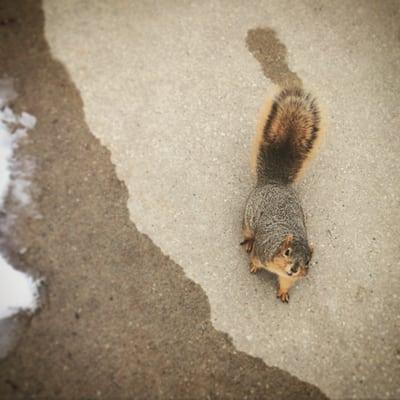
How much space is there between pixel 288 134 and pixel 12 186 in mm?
2054

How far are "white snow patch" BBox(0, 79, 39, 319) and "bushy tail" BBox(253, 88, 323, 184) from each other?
1797 mm

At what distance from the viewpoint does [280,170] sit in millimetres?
2816

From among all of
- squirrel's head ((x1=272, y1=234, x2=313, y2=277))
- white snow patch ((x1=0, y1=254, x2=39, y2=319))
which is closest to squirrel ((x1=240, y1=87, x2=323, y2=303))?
squirrel's head ((x1=272, y1=234, x2=313, y2=277))

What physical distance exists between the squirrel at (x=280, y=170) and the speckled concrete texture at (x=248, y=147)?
0.26 metres

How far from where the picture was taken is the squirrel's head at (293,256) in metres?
2.32

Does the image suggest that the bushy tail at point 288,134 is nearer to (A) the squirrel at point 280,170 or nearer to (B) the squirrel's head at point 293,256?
(A) the squirrel at point 280,170

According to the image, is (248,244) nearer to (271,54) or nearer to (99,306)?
(99,306)

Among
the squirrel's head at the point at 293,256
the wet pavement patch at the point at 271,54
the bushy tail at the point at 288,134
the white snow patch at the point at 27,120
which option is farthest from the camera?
the wet pavement patch at the point at 271,54

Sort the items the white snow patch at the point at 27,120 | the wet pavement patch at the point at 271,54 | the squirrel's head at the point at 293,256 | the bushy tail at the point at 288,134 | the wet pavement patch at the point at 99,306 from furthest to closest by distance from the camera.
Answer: the wet pavement patch at the point at 271,54 < the white snow patch at the point at 27,120 < the bushy tail at the point at 288,134 < the wet pavement patch at the point at 99,306 < the squirrel's head at the point at 293,256

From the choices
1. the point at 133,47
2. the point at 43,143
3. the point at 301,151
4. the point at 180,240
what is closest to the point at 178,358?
the point at 180,240

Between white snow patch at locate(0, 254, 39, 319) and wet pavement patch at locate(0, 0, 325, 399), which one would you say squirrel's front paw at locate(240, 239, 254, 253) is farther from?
white snow patch at locate(0, 254, 39, 319)

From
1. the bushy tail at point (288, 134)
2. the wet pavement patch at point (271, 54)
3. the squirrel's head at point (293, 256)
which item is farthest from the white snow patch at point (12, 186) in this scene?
the wet pavement patch at point (271, 54)

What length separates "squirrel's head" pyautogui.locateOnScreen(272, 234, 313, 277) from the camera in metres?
2.32

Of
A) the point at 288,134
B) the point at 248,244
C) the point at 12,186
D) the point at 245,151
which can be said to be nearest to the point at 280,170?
the point at 288,134
